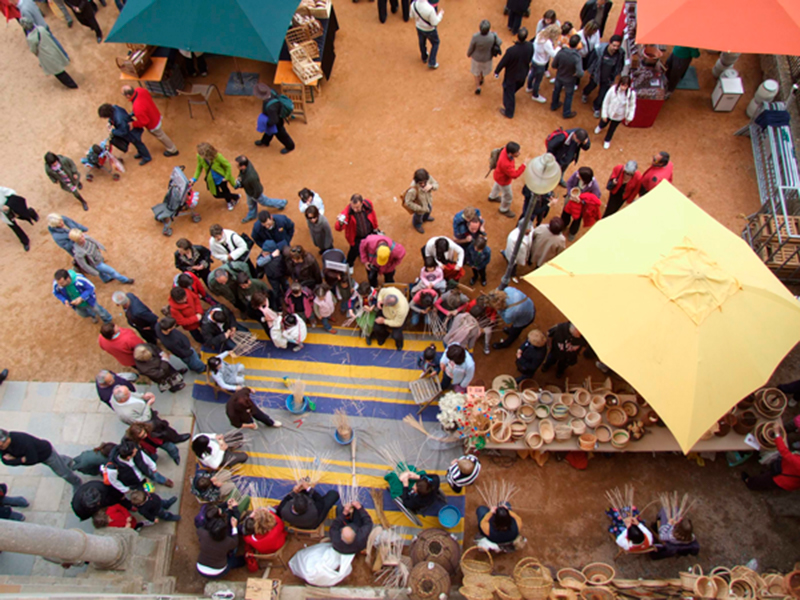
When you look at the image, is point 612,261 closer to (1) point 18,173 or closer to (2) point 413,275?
(2) point 413,275

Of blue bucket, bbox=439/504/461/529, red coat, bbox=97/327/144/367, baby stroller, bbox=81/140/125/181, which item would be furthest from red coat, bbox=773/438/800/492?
baby stroller, bbox=81/140/125/181

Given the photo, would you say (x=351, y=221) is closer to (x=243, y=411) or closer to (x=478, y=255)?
(x=478, y=255)

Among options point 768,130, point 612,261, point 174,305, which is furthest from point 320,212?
point 768,130

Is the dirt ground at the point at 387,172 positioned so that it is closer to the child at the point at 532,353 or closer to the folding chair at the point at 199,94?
the folding chair at the point at 199,94

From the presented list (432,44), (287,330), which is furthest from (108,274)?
(432,44)

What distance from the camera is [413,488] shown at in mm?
6414

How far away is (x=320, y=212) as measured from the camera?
8336mm

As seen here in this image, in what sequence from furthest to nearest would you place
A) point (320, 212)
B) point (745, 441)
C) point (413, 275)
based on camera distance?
point (413, 275), point (320, 212), point (745, 441)

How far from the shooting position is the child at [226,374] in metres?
7.09

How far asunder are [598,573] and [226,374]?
5388 millimetres

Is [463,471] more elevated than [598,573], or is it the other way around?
[463,471]

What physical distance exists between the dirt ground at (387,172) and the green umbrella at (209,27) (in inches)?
72.5

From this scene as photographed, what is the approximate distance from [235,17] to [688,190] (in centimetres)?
883

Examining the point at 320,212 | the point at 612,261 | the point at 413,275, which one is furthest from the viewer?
the point at 413,275
